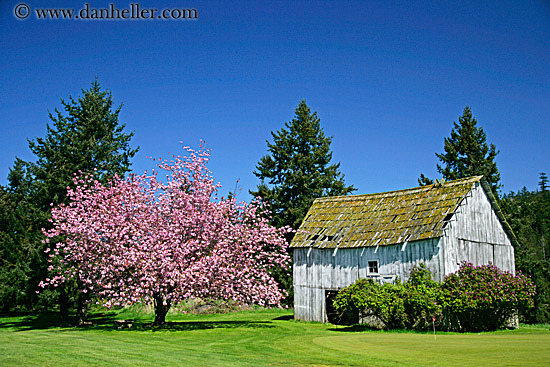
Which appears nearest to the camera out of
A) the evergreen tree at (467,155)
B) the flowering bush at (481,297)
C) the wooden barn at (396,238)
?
the flowering bush at (481,297)

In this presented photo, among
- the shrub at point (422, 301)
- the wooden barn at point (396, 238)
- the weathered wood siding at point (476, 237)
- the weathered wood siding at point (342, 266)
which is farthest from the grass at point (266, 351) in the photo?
the weathered wood siding at point (476, 237)

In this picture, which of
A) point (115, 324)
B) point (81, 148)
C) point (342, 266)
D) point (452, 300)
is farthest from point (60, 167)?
point (452, 300)

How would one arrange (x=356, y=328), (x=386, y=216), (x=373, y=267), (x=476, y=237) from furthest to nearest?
(x=386, y=216), (x=373, y=267), (x=476, y=237), (x=356, y=328)

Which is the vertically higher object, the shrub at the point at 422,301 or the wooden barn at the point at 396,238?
the wooden barn at the point at 396,238

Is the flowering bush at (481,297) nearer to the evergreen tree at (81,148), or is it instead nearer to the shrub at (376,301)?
the shrub at (376,301)

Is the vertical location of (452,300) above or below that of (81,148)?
below

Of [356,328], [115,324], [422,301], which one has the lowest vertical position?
[356,328]

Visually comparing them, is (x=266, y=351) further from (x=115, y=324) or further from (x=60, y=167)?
(x=60, y=167)

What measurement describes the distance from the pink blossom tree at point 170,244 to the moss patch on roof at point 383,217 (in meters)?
5.24

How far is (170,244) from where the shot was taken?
23.8 meters

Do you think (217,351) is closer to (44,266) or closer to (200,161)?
(200,161)

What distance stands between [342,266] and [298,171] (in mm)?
19890

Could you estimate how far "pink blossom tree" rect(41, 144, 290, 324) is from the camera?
23.3m

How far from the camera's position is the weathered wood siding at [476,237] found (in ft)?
82.5
